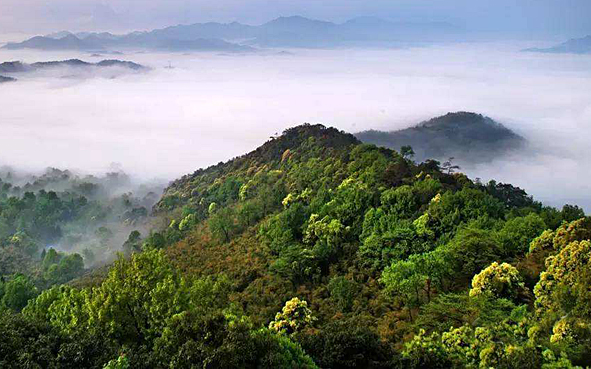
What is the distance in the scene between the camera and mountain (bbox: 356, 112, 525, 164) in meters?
129

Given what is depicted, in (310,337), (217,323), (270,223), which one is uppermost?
(217,323)

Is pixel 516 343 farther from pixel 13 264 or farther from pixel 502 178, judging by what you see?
pixel 502 178

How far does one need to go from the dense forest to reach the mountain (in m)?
77.5

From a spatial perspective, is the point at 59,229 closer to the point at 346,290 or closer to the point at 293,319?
the point at 346,290

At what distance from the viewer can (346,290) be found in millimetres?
27172

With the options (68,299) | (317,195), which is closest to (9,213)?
(317,195)

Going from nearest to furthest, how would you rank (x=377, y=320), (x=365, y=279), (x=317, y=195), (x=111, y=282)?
(x=111, y=282)
(x=377, y=320)
(x=365, y=279)
(x=317, y=195)

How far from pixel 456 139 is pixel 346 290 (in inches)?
4583

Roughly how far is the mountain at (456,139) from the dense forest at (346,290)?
254 ft

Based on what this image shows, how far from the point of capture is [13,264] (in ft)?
222

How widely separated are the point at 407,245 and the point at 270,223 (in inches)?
556

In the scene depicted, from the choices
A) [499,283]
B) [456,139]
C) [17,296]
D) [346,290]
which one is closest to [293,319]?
[346,290]

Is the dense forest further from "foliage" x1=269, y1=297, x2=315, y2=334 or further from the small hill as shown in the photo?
the small hill

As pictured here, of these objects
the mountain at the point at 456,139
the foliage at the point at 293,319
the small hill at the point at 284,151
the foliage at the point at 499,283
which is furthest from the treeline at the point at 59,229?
the mountain at the point at 456,139
